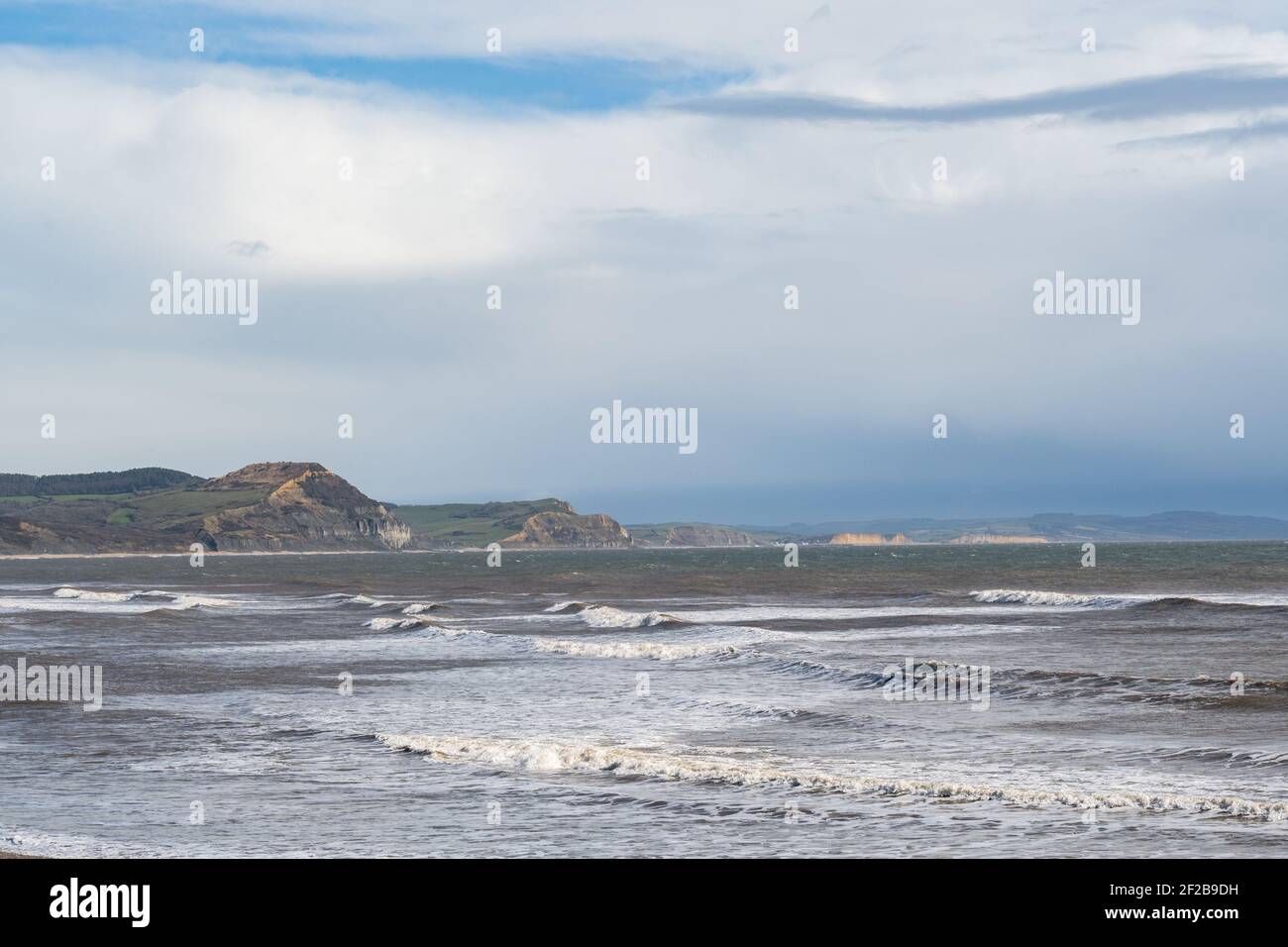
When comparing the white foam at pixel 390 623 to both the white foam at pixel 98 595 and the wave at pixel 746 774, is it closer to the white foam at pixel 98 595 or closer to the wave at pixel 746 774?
the white foam at pixel 98 595

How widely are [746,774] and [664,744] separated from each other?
3.58 meters

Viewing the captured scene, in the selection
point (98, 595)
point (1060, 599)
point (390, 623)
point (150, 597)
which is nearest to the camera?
point (390, 623)

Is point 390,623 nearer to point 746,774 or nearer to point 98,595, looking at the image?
point 746,774

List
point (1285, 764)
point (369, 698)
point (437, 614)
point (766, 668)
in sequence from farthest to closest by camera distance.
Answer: point (437, 614) < point (766, 668) < point (369, 698) < point (1285, 764)

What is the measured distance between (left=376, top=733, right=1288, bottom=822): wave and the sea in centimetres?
7

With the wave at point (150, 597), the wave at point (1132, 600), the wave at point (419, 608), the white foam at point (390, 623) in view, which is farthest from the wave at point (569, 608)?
the wave at point (1132, 600)

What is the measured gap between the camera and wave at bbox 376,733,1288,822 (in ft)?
54.4

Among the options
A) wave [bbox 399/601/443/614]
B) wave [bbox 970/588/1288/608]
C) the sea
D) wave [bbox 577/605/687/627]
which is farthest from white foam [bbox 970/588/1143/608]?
wave [bbox 399/601/443/614]

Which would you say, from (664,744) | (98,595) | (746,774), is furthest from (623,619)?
(98,595)

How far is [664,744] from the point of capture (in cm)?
2283
